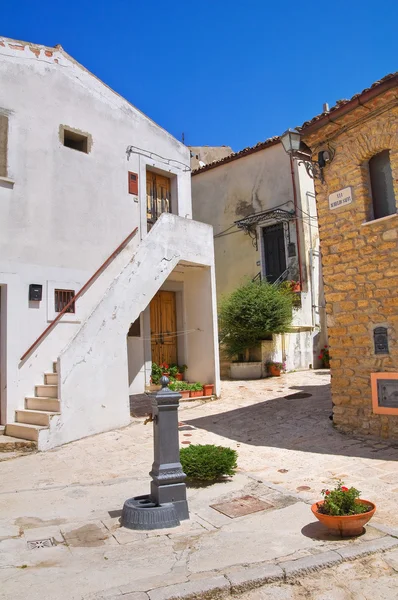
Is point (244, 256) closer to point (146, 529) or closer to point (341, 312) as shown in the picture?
Result: point (341, 312)

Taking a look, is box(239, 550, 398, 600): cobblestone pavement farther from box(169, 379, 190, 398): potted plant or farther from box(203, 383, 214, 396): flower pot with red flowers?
box(203, 383, 214, 396): flower pot with red flowers

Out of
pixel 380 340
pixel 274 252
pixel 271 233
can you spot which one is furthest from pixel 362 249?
pixel 271 233

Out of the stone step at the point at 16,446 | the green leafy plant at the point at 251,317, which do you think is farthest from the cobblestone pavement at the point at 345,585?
the green leafy plant at the point at 251,317

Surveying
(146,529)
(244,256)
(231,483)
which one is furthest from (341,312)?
(244,256)

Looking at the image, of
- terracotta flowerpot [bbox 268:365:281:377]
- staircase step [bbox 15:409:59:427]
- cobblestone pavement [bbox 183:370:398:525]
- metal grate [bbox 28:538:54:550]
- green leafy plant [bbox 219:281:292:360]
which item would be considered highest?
green leafy plant [bbox 219:281:292:360]

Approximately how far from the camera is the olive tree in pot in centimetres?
1427

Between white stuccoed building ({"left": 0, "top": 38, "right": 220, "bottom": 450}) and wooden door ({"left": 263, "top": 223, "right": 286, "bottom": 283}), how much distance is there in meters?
5.33

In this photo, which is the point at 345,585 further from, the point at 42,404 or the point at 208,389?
the point at 208,389

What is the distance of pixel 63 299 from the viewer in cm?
1013

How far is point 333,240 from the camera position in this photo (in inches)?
332

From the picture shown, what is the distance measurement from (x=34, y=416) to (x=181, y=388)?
4036mm

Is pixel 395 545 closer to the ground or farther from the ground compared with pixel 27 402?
closer to the ground

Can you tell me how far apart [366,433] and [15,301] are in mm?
6658

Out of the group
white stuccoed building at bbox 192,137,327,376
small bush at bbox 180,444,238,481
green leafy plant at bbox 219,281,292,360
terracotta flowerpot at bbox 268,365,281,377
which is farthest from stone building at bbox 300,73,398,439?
white stuccoed building at bbox 192,137,327,376
